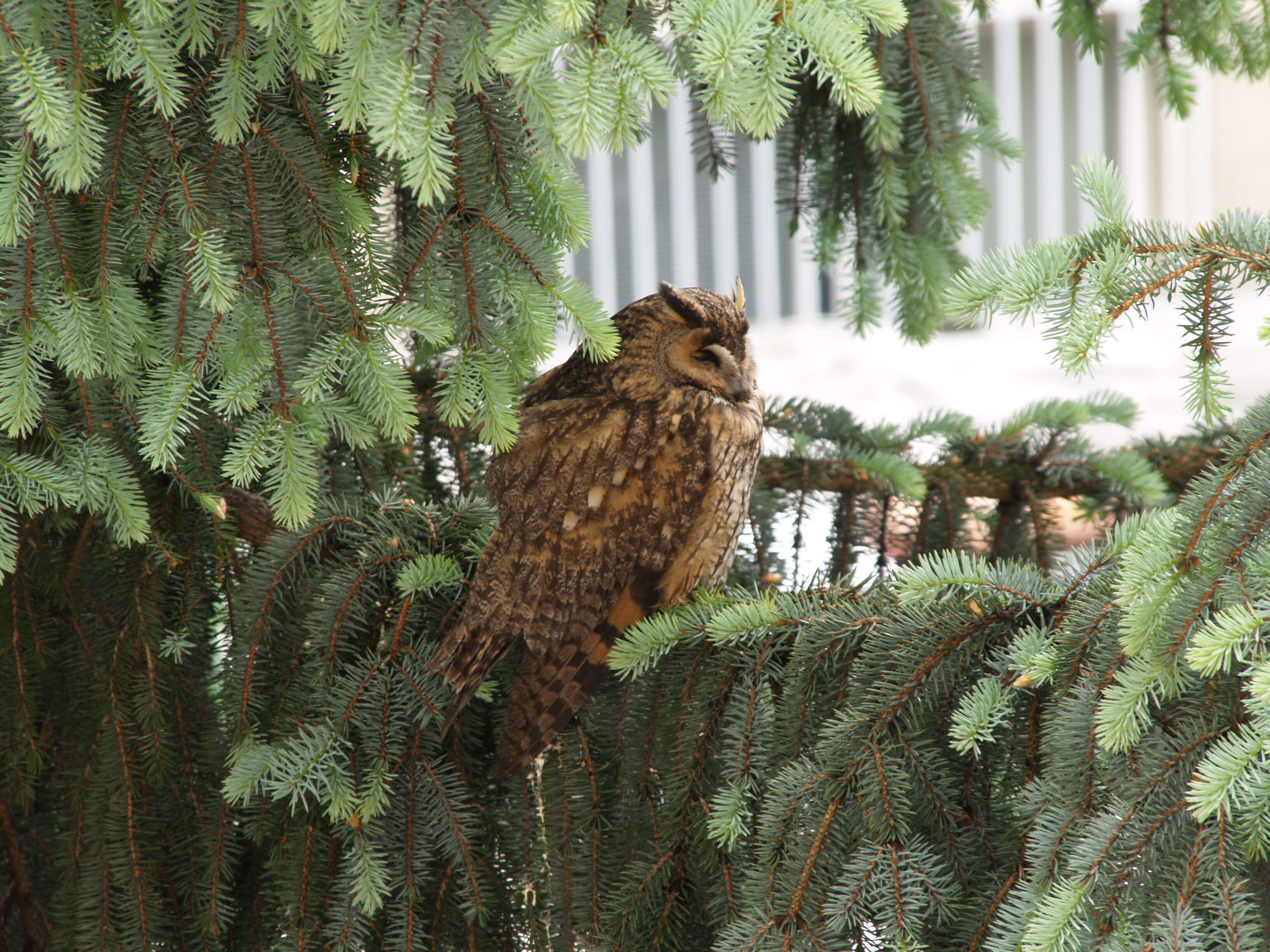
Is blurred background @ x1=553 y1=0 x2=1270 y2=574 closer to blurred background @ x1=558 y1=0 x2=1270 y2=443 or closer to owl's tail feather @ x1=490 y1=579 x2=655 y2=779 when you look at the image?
blurred background @ x1=558 y1=0 x2=1270 y2=443

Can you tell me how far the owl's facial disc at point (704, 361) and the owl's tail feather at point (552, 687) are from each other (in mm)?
351

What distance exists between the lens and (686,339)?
1.71 meters

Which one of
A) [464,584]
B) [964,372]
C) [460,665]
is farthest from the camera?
[964,372]

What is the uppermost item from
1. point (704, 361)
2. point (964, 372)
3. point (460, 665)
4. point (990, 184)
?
point (990, 184)

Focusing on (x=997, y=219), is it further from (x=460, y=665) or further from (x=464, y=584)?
(x=460, y=665)

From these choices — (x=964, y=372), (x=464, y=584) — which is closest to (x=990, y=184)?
(x=964, y=372)

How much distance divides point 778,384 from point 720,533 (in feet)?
15.5

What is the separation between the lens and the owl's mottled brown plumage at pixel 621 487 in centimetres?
150

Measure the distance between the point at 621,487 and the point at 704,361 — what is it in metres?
0.26

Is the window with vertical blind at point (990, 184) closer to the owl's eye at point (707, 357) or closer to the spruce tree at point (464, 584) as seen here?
the owl's eye at point (707, 357)

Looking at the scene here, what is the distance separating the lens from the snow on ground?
634 centimetres

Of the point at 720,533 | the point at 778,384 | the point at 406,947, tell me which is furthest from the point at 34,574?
the point at 778,384

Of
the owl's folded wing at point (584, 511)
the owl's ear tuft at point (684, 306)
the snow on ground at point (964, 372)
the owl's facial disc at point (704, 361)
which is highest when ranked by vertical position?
the owl's ear tuft at point (684, 306)

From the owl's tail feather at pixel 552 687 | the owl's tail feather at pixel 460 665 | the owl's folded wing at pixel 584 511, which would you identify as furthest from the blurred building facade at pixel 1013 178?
the owl's tail feather at pixel 460 665
